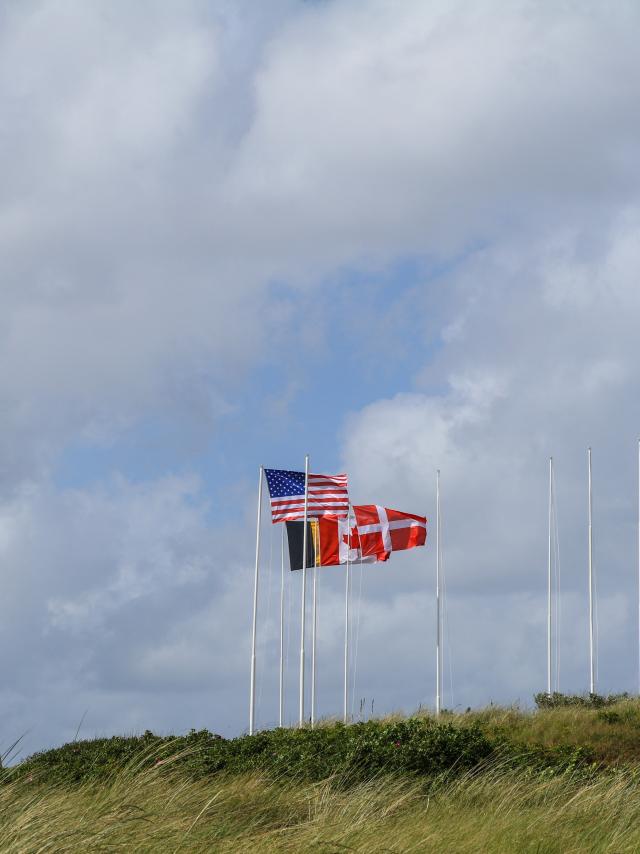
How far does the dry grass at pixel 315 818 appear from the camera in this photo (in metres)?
9.91

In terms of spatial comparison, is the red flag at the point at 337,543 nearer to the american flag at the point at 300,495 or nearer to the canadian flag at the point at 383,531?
the canadian flag at the point at 383,531

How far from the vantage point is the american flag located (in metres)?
33.8

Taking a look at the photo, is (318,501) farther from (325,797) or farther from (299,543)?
(325,797)

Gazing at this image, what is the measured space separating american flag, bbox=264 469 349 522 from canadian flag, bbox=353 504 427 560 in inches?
54.0

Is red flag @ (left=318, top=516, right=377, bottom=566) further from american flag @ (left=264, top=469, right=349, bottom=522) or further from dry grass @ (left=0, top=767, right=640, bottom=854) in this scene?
dry grass @ (left=0, top=767, right=640, bottom=854)

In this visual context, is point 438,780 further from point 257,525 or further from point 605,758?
point 257,525

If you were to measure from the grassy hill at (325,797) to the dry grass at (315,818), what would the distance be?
0.08 feet

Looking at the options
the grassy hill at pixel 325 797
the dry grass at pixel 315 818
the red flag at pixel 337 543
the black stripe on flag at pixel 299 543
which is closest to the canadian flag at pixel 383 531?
the red flag at pixel 337 543

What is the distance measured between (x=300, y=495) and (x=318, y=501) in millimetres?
564

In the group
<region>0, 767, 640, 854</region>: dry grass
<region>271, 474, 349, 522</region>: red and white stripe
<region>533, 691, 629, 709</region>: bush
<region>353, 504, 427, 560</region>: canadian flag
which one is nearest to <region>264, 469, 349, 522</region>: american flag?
<region>271, 474, 349, 522</region>: red and white stripe

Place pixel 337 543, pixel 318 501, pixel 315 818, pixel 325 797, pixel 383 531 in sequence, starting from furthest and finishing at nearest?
pixel 337 543 < pixel 383 531 < pixel 318 501 < pixel 325 797 < pixel 315 818

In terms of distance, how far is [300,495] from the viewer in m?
33.9

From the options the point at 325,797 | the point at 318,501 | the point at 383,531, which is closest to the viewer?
the point at 325,797

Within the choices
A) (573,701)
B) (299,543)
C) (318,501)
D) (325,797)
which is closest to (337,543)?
(299,543)
